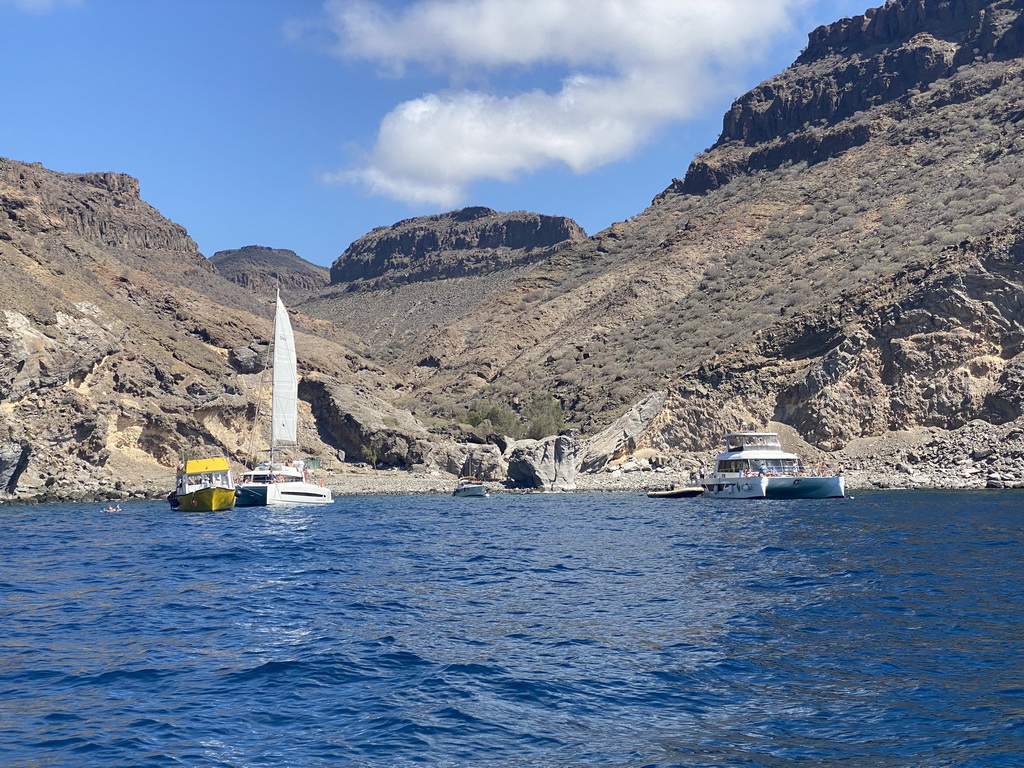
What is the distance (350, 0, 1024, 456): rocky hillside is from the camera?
58.7 metres

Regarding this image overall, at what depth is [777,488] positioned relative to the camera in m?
46.4

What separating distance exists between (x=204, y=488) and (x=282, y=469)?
16.9ft

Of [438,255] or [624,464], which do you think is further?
[438,255]

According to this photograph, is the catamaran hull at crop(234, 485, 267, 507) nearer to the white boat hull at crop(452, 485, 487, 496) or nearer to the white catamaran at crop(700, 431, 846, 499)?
the white boat hull at crop(452, 485, 487, 496)

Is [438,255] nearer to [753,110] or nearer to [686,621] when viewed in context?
[753,110]

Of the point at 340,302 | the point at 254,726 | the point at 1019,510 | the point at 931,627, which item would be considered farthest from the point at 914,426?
the point at 340,302

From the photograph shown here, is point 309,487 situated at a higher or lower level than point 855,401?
lower

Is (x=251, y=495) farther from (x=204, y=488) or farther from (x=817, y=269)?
(x=817, y=269)

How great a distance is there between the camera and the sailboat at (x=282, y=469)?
4866 centimetres

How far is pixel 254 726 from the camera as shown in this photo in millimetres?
9727

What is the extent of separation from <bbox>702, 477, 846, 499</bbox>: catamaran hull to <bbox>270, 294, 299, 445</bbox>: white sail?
23.9 metres

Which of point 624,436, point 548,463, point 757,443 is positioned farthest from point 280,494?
point 624,436

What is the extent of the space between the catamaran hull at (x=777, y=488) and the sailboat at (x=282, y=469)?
21.5m

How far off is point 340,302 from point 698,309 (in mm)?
93812
